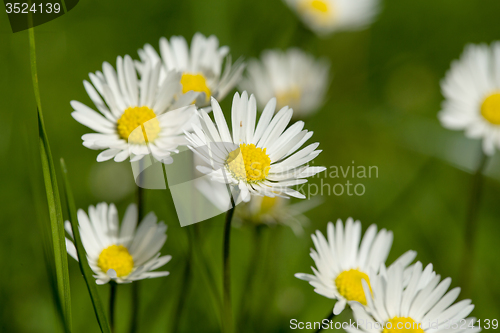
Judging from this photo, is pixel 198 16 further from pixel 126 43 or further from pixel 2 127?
pixel 2 127

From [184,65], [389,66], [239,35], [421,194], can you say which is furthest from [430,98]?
[184,65]

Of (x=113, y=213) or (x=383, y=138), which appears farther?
(x=383, y=138)

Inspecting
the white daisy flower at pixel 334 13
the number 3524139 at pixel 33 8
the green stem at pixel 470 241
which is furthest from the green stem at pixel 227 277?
the white daisy flower at pixel 334 13

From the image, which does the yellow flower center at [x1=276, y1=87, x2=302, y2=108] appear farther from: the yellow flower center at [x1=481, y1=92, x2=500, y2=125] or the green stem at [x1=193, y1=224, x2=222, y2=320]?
the green stem at [x1=193, y1=224, x2=222, y2=320]

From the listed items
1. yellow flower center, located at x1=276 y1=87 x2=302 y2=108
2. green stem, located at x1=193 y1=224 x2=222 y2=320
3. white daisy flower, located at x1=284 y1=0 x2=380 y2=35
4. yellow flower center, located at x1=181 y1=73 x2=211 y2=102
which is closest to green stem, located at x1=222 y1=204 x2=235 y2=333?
green stem, located at x1=193 y1=224 x2=222 y2=320

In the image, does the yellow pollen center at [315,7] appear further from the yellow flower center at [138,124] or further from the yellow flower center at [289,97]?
the yellow flower center at [138,124]
